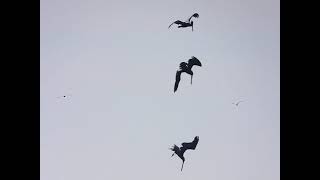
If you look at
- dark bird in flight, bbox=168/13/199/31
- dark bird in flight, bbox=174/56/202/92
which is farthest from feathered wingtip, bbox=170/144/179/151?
dark bird in flight, bbox=168/13/199/31

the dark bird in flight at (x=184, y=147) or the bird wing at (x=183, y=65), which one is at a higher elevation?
the bird wing at (x=183, y=65)

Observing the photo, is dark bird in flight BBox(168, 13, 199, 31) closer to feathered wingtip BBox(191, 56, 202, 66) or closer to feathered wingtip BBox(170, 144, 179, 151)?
feathered wingtip BBox(191, 56, 202, 66)

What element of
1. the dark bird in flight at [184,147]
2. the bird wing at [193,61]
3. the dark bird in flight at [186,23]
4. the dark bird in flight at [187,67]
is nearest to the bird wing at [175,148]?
the dark bird in flight at [184,147]

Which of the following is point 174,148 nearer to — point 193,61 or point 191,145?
point 191,145

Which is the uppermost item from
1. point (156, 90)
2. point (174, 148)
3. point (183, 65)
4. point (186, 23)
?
point (186, 23)

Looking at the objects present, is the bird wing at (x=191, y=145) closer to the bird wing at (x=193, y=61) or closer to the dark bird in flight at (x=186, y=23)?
the bird wing at (x=193, y=61)

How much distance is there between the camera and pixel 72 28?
1516 millimetres

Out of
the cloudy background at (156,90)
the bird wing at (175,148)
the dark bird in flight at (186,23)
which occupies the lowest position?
the bird wing at (175,148)

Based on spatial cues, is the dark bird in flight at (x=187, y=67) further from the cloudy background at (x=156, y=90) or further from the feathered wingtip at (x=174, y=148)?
the feathered wingtip at (x=174, y=148)

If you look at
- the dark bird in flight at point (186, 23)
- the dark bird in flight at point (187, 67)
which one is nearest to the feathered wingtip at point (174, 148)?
the dark bird in flight at point (187, 67)

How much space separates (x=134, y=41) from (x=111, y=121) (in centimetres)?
34

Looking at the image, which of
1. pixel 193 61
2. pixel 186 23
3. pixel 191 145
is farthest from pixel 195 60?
pixel 191 145

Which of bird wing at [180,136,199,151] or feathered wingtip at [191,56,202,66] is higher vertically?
feathered wingtip at [191,56,202,66]

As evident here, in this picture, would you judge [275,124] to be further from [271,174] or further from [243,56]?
[243,56]
